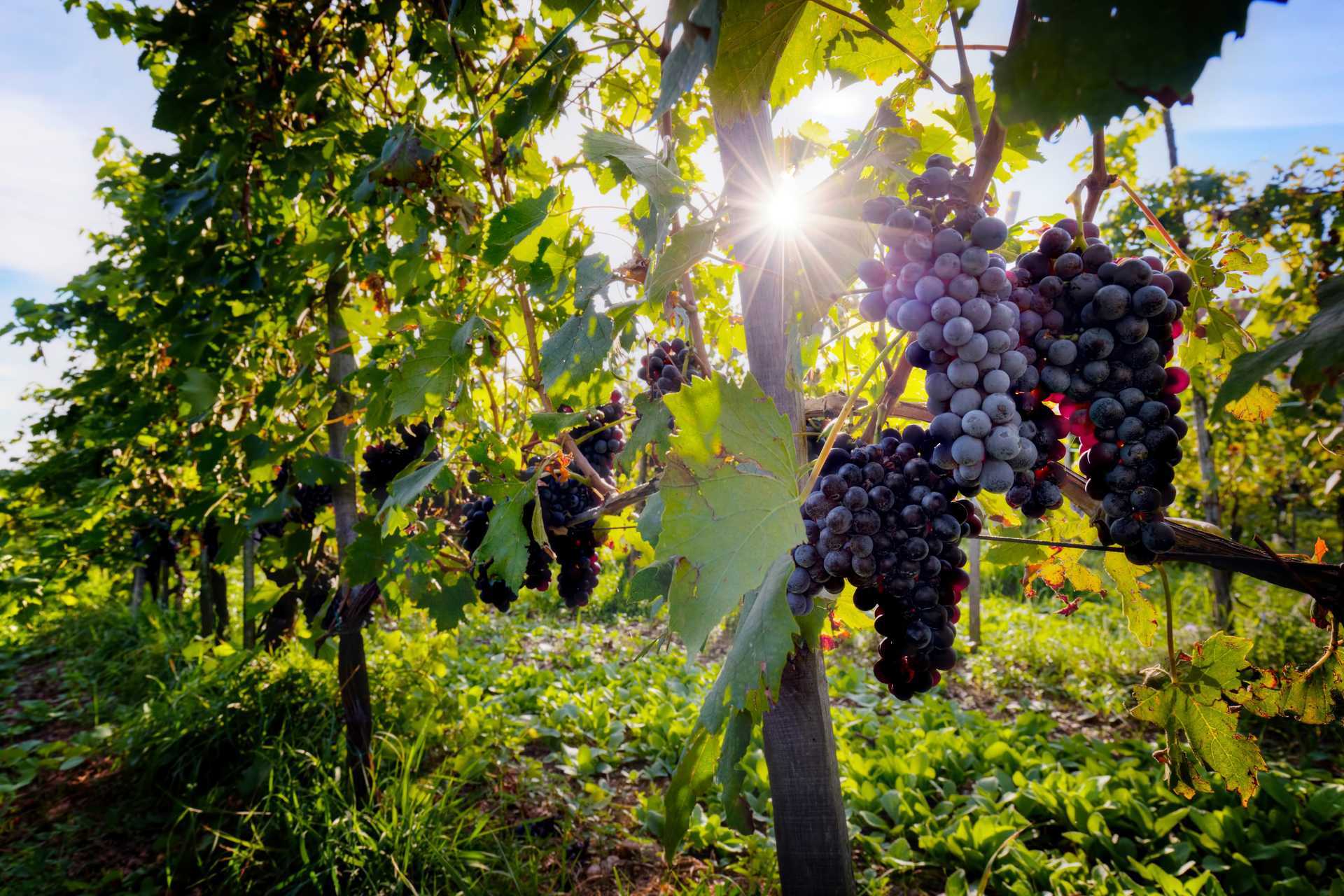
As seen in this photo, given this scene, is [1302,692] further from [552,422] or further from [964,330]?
[552,422]

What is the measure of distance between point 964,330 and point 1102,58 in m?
0.28

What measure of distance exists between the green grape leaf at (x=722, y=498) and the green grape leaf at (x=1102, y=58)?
1.28ft

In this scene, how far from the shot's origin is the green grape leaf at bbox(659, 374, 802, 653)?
702 millimetres

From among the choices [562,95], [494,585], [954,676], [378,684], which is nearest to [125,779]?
[378,684]

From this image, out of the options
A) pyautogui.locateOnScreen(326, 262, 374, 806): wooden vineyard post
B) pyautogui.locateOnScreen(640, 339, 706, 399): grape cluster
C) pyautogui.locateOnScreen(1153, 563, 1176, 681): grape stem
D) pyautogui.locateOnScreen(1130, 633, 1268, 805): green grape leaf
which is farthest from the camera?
pyautogui.locateOnScreen(326, 262, 374, 806): wooden vineyard post

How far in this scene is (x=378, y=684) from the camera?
14.1ft

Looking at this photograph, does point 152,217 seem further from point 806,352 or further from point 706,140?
point 806,352

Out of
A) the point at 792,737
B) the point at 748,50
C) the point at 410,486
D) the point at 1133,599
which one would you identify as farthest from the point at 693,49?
the point at 792,737

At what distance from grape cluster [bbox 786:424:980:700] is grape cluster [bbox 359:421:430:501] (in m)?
2.12

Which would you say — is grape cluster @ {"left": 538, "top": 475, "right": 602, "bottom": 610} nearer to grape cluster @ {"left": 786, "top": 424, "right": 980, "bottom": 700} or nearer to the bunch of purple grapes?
grape cluster @ {"left": 786, "top": 424, "right": 980, "bottom": 700}

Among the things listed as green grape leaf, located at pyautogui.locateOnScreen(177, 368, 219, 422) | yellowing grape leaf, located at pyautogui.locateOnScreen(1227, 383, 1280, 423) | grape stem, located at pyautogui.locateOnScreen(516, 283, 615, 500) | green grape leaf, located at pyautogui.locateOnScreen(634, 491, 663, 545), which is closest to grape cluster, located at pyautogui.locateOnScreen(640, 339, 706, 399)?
grape stem, located at pyautogui.locateOnScreen(516, 283, 615, 500)

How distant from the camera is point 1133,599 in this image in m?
1.19

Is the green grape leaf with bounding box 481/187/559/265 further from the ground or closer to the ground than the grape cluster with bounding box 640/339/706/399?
further from the ground

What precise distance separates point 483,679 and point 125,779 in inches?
88.1
